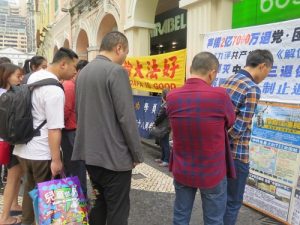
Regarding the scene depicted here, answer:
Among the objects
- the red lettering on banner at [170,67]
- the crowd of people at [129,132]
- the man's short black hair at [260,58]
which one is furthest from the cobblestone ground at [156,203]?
the red lettering on banner at [170,67]

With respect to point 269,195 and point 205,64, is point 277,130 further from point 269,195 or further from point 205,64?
point 205,64

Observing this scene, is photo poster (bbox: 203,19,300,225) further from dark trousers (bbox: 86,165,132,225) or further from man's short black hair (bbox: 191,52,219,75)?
A: dark trousers (bbox: 86,165,132,225)

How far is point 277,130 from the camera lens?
3.48 m

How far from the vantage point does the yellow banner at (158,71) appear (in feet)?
20.0

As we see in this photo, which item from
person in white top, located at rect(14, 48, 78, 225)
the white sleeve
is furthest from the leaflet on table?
the white sleeve

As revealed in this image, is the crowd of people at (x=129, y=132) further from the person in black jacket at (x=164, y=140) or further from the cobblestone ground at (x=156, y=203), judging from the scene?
the person in black jacket at (x=164, y=140)

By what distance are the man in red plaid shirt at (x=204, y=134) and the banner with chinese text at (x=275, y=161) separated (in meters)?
1.30

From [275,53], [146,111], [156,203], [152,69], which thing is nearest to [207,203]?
[156,203]

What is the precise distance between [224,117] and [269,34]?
2.01m

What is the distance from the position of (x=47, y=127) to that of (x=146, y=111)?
4908 mm

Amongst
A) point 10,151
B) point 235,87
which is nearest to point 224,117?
point 235,87

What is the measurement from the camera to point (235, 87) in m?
2.58

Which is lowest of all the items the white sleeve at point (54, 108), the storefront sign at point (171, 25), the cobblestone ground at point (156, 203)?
the cobblestone ground at point (156, 203)

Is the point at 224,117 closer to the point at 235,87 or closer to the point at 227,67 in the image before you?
the point at 235,87
